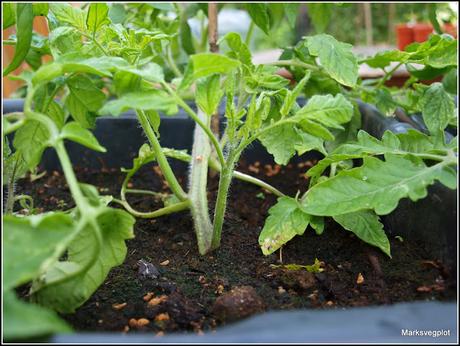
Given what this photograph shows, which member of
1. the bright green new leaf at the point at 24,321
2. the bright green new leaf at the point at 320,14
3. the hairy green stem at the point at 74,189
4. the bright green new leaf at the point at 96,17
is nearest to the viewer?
the bright green new leaf at the point at 24,321

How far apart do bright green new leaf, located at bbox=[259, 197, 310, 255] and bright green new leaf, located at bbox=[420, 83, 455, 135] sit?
0.88 feet

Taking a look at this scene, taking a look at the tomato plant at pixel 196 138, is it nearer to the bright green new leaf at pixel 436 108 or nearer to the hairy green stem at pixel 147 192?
the bright green new leaf at pixel 436 108

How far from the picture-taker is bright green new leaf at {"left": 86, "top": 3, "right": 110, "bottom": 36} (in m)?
0.87

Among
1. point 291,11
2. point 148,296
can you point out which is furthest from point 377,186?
point 291,11

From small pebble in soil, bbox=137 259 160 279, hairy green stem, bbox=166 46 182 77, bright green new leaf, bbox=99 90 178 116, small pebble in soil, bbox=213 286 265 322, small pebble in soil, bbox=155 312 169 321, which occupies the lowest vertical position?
small pebble in soil, bbox=137 259 160 279

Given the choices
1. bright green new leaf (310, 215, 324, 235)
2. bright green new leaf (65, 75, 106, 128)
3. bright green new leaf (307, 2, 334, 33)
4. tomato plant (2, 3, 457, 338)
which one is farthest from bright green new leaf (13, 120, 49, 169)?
bright green new leaf (307, 2, 334, 33)

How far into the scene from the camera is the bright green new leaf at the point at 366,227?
92cm

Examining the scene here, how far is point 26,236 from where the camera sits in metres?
0.60

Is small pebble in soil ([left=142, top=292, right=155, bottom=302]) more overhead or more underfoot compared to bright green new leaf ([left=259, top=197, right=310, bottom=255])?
more underfoot

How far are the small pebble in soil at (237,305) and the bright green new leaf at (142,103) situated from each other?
260 millimetres

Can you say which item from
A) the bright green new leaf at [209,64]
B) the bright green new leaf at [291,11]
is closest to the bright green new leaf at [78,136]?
the bright green new leaf at [209,64]

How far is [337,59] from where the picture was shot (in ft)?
3.38

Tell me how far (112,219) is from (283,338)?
29 centimetres

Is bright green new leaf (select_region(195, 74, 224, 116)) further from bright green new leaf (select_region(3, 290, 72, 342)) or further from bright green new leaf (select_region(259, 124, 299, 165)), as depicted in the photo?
bright green new leaf (select_region(3, 290, 72, 342))
